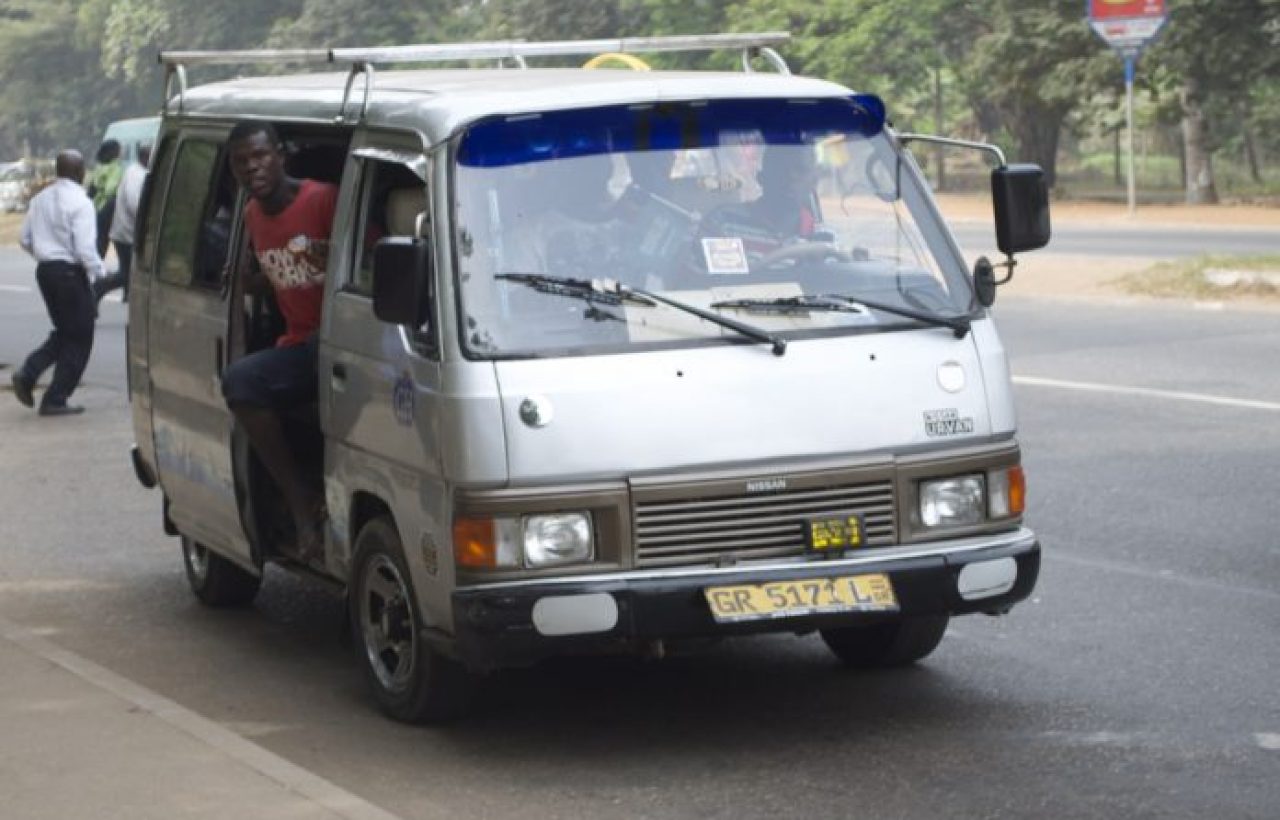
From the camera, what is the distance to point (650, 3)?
216 ft

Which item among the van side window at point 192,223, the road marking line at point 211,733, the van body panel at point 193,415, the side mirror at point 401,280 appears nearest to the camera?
the road marking line at point 211,733

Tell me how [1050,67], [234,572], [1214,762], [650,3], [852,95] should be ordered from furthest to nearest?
[650,3] → [1050,67] → [234,572] → [852,95] → [1214,762]

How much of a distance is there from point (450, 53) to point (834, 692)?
7.98 ft

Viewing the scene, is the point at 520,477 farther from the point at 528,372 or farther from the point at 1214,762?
the point at 1214,762

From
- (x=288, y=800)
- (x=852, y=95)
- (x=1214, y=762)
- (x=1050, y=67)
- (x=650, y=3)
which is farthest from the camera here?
(x=650, y=3)

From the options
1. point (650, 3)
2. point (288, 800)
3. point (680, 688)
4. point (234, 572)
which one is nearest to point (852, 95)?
point (680, 688)

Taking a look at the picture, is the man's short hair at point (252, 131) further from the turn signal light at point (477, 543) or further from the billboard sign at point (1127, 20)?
the billboard sign at point (1127, 20)

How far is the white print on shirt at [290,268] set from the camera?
8.55 m

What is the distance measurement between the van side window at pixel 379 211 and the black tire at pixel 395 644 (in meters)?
0.80

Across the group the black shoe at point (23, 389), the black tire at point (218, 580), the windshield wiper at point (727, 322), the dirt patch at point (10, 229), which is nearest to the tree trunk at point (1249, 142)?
the dirt patch at point (10, 229)

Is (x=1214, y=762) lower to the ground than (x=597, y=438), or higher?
lower

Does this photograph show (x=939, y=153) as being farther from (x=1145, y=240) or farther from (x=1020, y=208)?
(x=1020, y=208)

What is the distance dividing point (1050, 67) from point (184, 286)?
42.7 metres

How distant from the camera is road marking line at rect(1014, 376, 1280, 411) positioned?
50.9 feet
